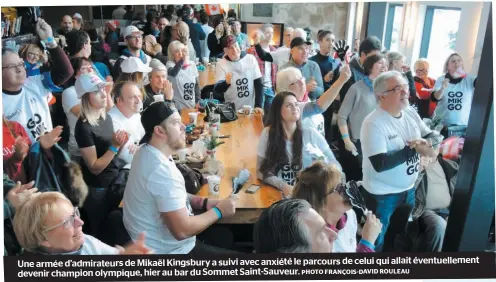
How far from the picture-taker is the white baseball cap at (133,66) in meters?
2.61

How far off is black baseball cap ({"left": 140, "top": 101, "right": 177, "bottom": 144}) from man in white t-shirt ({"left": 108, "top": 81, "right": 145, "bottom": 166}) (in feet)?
0.09

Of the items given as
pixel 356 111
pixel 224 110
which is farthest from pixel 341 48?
pixel 224 110

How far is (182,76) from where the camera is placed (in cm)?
265

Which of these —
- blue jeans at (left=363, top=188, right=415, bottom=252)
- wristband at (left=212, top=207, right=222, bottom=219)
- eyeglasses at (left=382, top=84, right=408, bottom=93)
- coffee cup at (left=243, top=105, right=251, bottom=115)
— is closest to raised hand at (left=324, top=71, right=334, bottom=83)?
eyeglasses at (left=382, top=84, right=408, bottom=93)

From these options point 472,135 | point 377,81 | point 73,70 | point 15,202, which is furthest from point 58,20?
point 472,135

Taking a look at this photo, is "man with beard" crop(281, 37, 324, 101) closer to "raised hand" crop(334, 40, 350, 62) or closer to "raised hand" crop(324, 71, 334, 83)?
"raised hand" crop(324, 71, 334, 83)

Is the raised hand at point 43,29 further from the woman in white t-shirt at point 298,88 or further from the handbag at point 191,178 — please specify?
the woman in white t-shirt at point 298,88

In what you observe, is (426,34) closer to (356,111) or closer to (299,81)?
(356,111)

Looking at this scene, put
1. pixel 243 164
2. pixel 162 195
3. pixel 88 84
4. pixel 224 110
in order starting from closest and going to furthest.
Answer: pixel 162 195, pixel 88 84, pixel 243 164, pixel 224 110

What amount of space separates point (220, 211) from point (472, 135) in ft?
4.50

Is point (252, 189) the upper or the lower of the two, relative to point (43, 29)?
lower

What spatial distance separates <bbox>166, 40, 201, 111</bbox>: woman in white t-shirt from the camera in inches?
103

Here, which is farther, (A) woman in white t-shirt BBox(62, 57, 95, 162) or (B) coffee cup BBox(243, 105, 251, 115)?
(B) coffee cup BBox(243, 105, 251, 115)

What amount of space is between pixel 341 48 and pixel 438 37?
49cm
